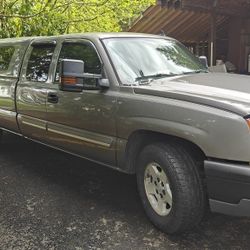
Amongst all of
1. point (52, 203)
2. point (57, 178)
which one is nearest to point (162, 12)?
point (57, 178)

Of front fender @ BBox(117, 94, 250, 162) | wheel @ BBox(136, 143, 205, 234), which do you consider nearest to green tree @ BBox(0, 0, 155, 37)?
front fender @ BBox(117, 94, 250, 162)

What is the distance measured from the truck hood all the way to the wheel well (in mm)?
360

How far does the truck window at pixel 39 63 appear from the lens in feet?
17.9

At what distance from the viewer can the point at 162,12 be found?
12.4 m

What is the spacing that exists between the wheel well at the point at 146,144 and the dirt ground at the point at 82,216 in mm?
581

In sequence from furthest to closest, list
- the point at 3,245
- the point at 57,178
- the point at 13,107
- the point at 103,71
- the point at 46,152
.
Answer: the point at 46,152, the point at 13,107, the point at 57,178, the point at 103,71, the point at 3,245

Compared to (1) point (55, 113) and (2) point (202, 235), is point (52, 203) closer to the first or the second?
(1) point (55, 113)

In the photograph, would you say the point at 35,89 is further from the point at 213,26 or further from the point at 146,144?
the point at 213,26

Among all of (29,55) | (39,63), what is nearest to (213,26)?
(29,55)

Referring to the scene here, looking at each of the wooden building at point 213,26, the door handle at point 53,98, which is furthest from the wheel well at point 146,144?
the wooden building at point 213,26

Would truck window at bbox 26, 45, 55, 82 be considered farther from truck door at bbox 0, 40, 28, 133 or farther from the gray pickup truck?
truck door at bbox 0, 40, 28, 133

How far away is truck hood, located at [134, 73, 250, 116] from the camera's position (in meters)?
3.43

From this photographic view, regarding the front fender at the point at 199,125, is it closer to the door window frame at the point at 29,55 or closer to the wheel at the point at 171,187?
the wheel at the point at 171,187

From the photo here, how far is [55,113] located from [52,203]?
1042 millimetres
